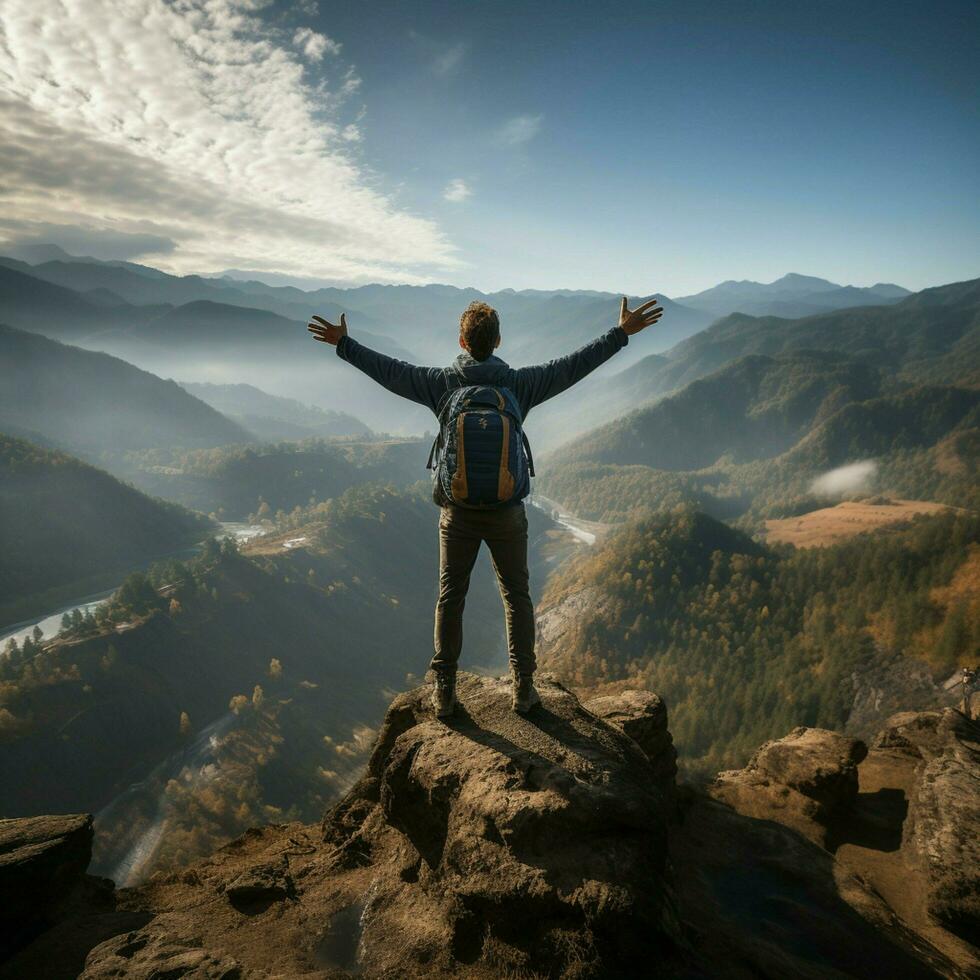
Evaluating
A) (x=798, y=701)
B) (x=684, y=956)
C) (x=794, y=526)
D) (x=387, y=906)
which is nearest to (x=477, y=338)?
(x=684, y=956)

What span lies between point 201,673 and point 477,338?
136078 millimetres

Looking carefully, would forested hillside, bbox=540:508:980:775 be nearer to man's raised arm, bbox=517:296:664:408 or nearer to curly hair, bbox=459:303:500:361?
man's raised arm, bbox=517:296:664:408

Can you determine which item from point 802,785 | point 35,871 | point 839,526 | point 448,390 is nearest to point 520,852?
point 448,390

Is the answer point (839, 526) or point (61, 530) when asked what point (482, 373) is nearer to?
point (839, 526)

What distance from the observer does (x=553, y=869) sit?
5777mm

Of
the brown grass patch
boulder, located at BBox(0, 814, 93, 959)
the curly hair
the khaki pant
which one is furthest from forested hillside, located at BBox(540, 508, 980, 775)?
the curly hair

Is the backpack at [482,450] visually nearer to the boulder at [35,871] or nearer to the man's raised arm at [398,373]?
the man's raised arm at [398,373]

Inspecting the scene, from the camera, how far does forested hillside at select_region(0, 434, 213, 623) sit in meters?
155

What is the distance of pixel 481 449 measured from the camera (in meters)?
6.53

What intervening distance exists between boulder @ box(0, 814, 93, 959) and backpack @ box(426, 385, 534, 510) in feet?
27.6

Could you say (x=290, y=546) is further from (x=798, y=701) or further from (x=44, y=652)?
(x=798, y=701)

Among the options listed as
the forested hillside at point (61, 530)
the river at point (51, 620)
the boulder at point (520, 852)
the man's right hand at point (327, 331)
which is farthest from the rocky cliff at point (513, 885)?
the forested hillside at point (61, 530)

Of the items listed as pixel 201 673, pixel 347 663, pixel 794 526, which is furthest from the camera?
pixel 794 526

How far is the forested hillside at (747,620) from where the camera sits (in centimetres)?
9362
